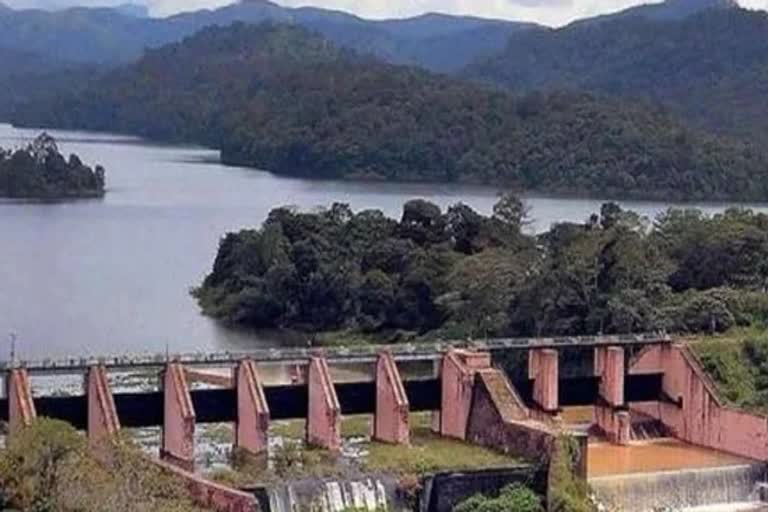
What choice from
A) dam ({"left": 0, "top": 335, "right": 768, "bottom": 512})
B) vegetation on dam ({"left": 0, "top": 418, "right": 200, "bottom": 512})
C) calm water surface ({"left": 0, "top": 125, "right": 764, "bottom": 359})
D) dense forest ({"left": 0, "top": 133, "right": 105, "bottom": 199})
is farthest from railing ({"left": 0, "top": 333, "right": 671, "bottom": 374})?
dense forest ({"left": 0, "top": 133, "right": 105, "bottom": 199})

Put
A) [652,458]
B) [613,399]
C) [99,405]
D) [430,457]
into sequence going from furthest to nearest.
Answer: [613,399] < [652,458] < [430,457] < [99,405]

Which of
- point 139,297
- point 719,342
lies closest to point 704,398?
point 719,342

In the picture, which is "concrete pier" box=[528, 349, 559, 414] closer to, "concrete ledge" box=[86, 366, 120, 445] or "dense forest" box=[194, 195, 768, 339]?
"dense forest" box=[194, 195, 768, 339]

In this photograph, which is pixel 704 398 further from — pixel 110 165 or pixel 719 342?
pixel 110 165

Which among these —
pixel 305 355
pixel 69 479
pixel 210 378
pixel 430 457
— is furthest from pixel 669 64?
pixel 69 479

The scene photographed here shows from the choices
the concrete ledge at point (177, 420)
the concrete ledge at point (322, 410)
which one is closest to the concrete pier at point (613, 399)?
the concrete ledge at point (322, 410)

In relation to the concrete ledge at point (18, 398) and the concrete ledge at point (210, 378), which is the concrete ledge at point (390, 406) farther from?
the concrete ledge at point (18, 398)

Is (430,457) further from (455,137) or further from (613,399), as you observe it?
(455,137)
